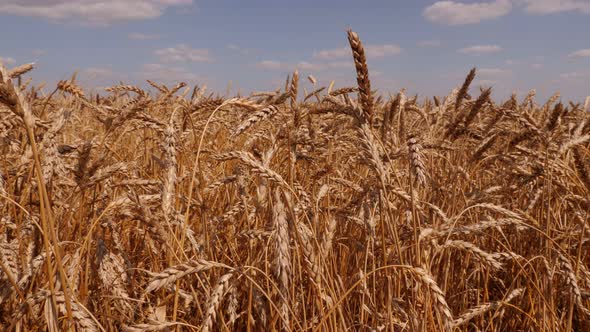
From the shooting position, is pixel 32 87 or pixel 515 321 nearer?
pixel 515 321

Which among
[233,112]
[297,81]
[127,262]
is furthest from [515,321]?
[233,112]

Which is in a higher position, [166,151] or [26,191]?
[166,151]

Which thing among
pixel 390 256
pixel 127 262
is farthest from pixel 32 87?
pixel 390 256

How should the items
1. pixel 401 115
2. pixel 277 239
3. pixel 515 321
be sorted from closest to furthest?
pixel 277 239 → pixel 515 321 → pixel 401 115

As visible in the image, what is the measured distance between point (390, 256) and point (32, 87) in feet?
10.2

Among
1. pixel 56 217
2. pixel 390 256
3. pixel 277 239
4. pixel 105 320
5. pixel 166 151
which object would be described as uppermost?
pixel 166 151

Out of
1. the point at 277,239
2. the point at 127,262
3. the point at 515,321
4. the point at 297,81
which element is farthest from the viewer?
the point at 515,321

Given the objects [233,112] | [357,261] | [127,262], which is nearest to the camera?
[127,262]

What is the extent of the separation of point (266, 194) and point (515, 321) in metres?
1.49

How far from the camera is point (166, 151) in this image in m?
1.68

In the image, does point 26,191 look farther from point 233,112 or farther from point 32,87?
point 233,112

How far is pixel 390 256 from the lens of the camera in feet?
7.13

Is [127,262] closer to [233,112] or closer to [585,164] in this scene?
[585,164]

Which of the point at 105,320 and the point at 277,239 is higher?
the point at 277,239
